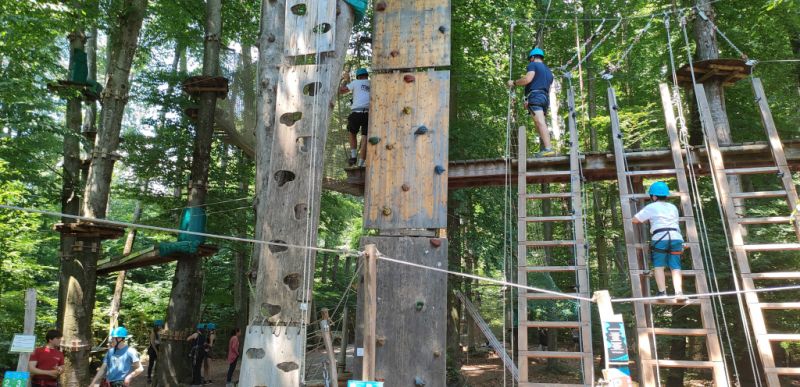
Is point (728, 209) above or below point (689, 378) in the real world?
above

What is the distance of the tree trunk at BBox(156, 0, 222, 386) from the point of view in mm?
9391

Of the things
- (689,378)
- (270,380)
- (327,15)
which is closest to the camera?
(270,380)

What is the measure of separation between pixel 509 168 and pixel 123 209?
26524 millimetres

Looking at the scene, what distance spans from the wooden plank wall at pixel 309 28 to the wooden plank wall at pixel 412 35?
2.08 meters

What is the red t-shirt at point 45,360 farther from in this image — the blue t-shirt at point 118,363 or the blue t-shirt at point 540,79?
the blue t-shirt at point 540,79

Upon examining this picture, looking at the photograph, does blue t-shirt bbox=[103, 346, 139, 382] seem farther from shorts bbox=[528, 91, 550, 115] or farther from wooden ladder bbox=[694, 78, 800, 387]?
wooden ladder bbox=[694, 78, 800, 387]

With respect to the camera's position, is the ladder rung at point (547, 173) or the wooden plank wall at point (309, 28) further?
the ladder rung at point (547, 173)

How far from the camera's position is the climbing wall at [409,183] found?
4715 millimetres

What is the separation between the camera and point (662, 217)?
192 inches

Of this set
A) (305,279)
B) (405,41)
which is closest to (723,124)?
(405,41)

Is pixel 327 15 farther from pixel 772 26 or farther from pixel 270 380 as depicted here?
pixel 772 26

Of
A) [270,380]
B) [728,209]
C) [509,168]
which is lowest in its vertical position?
[270,380]

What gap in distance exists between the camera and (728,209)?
199 inches

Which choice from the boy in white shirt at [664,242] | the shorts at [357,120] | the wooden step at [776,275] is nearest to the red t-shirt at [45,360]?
the shorts at [357,120]
